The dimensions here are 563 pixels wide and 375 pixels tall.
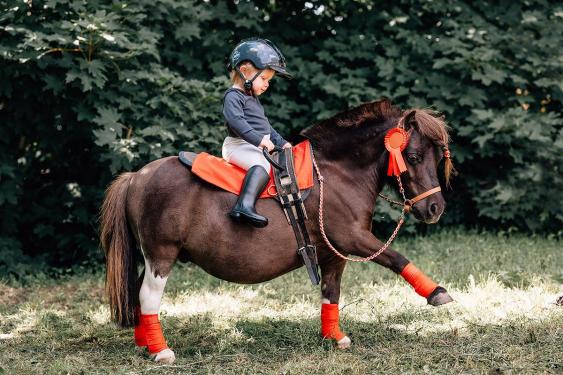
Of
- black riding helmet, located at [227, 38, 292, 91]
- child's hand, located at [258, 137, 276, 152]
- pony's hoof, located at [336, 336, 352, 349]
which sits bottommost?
pony's hoof, located at [336, 336, 352, 349]

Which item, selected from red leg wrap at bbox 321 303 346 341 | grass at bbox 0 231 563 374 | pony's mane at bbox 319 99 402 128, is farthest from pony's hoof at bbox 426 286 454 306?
pony's mane at bbox 319 99 402 128

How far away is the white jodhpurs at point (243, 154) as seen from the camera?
471cm

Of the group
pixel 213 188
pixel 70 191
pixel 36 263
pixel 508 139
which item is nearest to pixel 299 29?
pixel 508 139

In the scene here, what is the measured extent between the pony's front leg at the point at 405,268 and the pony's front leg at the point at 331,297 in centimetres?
43

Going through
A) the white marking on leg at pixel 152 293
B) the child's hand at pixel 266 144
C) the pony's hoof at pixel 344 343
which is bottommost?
the pony's hoof at pixel 344 343

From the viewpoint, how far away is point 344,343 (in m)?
4.98

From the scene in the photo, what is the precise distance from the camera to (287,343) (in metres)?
5.18

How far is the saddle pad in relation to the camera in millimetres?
4695

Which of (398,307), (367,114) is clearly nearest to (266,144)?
(367,114)

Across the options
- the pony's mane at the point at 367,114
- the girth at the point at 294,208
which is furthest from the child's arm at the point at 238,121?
the pony's mane at the point at 367,114

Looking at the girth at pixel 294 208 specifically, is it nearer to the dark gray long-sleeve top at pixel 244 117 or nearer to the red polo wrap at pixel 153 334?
the dark gray long-sleeve top at pixel 244 117

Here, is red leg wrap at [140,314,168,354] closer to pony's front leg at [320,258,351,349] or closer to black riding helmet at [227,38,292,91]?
pony's front leg at [320,258,351,349]

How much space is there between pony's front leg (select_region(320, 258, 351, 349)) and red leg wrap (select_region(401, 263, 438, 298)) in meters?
0.68

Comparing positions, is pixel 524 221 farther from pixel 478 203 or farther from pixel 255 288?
pixel 255 288
